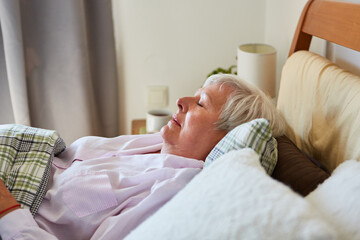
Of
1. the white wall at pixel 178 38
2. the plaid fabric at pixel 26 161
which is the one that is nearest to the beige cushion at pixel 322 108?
the plaid fabric at pixel 26 161

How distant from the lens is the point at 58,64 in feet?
7.57

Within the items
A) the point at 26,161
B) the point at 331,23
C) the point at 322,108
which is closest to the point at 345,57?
the point at 331,23

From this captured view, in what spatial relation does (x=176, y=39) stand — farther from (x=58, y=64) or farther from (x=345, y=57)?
(x=345, y=57)

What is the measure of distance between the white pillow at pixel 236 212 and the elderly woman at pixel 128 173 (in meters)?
0.31

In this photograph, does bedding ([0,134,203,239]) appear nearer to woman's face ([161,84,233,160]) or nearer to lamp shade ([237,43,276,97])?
woman's face ([161,84,233,160])

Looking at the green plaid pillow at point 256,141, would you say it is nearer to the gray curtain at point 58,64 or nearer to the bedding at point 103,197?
the bedding at point 103,197

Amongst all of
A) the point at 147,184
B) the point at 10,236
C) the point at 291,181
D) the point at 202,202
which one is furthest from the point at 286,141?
the point at 10,236

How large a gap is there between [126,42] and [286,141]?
1478 mm

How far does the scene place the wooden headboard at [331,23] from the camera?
1231 millimetres

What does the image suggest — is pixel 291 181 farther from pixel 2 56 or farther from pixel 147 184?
pixel 2 56

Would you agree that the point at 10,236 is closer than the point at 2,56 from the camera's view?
Yes

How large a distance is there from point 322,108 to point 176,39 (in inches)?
54.3

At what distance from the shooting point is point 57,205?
119cm

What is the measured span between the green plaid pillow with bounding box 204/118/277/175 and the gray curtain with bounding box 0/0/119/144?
145cm
